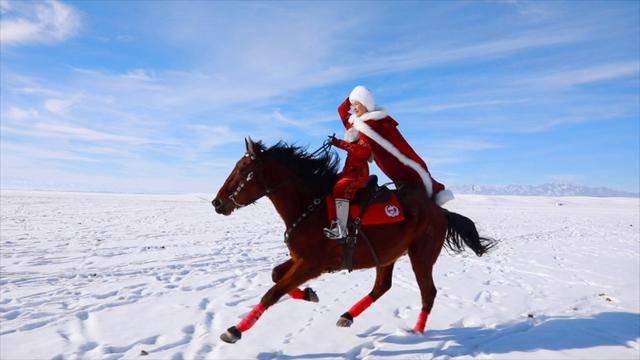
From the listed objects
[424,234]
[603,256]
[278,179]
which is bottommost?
[603,256]

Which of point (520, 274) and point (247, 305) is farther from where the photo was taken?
point (520, 274)

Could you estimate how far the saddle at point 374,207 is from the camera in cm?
455

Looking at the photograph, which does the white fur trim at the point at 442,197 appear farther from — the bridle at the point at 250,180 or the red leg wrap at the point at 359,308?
the bridle at the point at 250,180

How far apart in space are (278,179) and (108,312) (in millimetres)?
3526

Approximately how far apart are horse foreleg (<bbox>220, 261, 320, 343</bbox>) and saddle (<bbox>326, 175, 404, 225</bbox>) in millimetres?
666

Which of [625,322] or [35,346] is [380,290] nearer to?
[625,322]

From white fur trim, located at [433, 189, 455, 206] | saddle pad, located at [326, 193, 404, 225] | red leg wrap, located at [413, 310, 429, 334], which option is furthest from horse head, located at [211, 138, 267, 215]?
red leg wrap, located at [413, 310, 429, 334]

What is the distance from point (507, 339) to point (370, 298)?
1694mm

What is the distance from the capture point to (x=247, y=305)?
6246 millimetres

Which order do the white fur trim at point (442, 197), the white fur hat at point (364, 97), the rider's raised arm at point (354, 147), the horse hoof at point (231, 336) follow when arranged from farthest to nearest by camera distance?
the white fur trim at point (442, 197), the white fur hat at point (364, 97), the rider's raised arm at point (354, 147), the horse hoof at point (231, 336)

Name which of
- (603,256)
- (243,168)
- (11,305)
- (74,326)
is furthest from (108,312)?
(603,256)

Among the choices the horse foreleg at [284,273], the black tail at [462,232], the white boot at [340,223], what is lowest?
the horse foreleg at [284,273]

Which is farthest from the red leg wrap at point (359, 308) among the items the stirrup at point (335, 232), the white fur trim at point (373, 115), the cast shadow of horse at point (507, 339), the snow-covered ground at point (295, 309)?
the white fur trim at point (373, 115)

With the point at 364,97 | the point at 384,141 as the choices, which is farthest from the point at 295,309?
the point at 364,97
